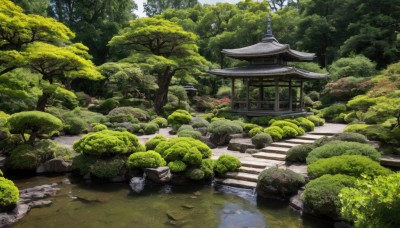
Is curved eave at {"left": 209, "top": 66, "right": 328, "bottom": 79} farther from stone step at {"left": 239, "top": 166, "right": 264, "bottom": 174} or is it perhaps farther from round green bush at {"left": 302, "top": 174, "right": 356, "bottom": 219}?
round green bush at {"left": 302, "top": 174, "right": 356, "bottom": 219}

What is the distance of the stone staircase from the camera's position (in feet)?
32.5

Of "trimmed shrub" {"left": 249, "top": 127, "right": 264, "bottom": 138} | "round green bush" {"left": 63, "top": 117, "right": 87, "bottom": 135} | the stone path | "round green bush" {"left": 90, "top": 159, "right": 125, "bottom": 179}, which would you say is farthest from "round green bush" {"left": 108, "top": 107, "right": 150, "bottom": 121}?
"round green bush" {"left": 90, "top": 159, "right": 125, "bottom": 179}

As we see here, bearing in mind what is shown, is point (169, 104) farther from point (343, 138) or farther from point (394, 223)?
point (394, 223)

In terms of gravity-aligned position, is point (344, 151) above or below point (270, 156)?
above

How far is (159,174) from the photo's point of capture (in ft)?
32.3

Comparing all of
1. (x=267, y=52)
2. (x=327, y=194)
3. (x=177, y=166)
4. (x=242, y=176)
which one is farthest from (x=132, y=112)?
(x=327, y=194)

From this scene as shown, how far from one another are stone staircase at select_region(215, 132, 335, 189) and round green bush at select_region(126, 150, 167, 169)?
6.69ft

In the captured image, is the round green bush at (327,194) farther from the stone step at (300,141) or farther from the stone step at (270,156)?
the stone step at (300,141)

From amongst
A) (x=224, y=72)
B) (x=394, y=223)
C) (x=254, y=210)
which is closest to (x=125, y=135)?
(x=254, y=210)

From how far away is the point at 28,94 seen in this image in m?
12.2

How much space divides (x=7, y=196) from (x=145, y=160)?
404 cm

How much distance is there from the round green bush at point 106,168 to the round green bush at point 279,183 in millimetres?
4680

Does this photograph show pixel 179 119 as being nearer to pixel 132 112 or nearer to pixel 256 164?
pixel 132 112

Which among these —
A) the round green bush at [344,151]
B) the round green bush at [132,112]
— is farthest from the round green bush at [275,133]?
the round green bush at [132,112]
